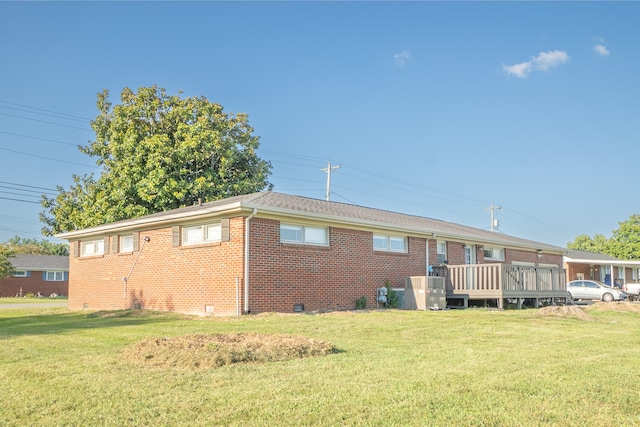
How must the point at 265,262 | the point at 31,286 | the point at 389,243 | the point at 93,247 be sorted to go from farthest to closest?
the point at 31,286 < the point at 93,247 < the point at 389,243 < the point at 265,262

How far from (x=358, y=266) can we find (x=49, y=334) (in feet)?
31.3

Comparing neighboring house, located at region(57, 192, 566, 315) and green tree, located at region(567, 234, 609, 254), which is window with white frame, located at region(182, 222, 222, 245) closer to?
neighboring house, located at region(57, 192, 566, 315)

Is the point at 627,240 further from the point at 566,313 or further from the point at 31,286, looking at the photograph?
the point at 31,286

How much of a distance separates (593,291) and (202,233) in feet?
82.5

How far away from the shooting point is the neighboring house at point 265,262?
1543 cm

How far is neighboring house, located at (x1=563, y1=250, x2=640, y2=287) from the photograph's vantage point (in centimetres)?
3831

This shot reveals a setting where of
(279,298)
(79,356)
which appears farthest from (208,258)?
(79,356)

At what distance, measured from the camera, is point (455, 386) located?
19.3 feet

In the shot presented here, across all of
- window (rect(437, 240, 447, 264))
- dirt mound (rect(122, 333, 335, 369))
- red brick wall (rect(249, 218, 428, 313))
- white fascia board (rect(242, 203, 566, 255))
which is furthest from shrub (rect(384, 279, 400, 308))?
dirt mound (rect(122, 333, 335, 369))

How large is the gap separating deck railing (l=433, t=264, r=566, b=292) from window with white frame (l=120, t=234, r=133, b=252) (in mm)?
10843

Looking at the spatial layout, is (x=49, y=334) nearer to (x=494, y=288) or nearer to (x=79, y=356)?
(x=79, y=356)

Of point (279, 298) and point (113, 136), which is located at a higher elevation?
point (113, 136)

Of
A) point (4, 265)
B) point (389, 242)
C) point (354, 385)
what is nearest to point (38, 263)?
point (4, 265)

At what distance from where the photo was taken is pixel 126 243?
1983 cm
